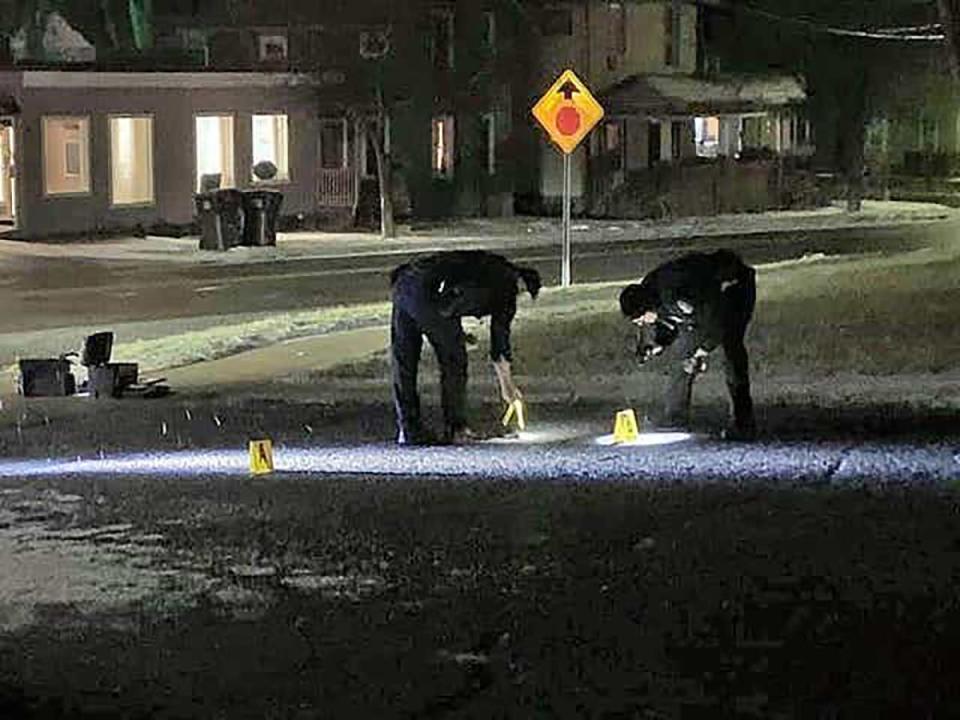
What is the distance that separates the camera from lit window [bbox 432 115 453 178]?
51188 millimetres

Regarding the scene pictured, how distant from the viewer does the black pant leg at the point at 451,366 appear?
14039 mm

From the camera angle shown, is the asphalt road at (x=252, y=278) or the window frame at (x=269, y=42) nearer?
the asphalt road at (x=252, y=278)

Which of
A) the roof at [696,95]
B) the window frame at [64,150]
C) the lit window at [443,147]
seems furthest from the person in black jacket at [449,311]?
the roof at [696,95]

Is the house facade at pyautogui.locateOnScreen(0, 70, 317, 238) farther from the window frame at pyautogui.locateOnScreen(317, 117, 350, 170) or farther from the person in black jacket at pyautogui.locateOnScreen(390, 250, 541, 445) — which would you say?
the person in black jacket at pyautogui.locateOnScreen(390, 250, 541, 445)

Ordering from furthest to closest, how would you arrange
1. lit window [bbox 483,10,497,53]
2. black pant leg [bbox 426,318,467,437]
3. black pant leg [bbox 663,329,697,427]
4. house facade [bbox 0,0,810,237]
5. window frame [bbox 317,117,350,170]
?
lit window [bbox 483,10,497,53]
window frame [bbox 317,117,350,170]
house facade [bbox 0,0,810,237]
black pant leg [bbox 663,329,697,427]
black pant leg [bbox 426,318,467,437]

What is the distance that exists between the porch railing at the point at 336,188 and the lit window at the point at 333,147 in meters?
0.21

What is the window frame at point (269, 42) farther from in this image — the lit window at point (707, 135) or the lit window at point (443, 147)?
the lit window at point (707, 135)

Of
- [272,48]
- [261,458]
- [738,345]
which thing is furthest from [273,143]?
[261,458]

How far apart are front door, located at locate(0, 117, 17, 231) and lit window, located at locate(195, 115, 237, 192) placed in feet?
14.1

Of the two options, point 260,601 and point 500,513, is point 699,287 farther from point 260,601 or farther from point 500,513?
point 260,601

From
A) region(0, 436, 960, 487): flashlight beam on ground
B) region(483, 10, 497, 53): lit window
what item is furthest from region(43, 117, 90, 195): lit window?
region(0, 436, 960, 487): flashlight beam on ground

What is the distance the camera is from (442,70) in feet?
164

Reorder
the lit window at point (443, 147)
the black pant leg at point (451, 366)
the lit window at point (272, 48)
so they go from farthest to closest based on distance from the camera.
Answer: the lit window at point (443, 147) < the lit window at point (272, 48) < the black pant leg at point (451, 366)

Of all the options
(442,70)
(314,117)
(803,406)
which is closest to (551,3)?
(442,70)
